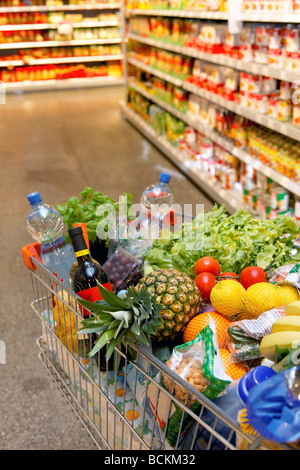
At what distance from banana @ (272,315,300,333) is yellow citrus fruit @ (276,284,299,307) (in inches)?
8.5

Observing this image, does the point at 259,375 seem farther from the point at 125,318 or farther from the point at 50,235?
the point at 50,235

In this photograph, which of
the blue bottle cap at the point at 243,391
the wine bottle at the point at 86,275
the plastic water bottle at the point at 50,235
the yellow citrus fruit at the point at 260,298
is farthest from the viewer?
the plastic water bottle at the point at 50,235

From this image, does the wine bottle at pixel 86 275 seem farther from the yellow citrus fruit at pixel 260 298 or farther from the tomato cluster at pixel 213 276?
the yellow citrus fruit at pixel 260 298

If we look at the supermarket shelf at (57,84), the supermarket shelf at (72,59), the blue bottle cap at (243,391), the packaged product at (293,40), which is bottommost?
the blue bottle cap at (243,391)

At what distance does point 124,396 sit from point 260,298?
414 millimetres

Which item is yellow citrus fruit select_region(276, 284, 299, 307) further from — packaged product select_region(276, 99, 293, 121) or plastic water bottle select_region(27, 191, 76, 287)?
packaged product select_region(276, 99, 293, 121)

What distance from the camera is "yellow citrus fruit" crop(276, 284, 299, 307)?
46.7 inches

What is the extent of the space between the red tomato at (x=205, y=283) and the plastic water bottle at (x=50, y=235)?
1.56 feet

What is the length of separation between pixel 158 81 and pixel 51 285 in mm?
5600

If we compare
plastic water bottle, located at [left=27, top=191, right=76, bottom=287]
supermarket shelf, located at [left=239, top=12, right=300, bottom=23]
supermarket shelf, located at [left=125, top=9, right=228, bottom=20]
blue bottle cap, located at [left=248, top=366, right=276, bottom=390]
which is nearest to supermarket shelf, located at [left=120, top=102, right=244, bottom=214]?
supermarket shelf, located at [left=239, top=12, right=300, bottom=23]

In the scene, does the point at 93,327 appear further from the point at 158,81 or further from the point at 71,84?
the point at 71,84

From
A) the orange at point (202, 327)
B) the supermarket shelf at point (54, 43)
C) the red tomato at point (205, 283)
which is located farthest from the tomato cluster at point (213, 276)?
the supermarket shelf at point (54, 43)

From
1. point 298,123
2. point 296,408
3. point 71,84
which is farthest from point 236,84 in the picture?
point 71,84

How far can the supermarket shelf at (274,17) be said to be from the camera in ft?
9.37
